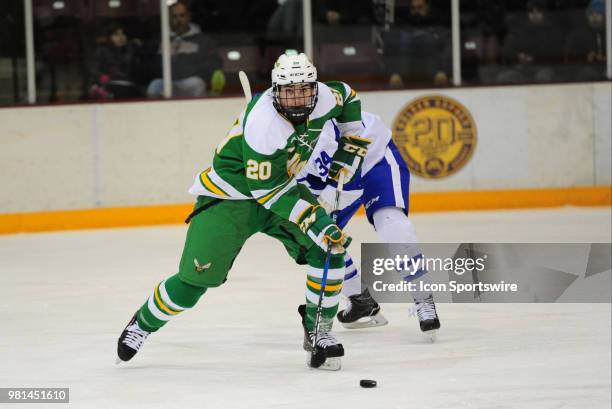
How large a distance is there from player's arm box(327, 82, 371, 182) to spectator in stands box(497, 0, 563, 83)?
407 centimetres

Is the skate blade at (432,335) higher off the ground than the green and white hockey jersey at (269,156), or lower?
lower

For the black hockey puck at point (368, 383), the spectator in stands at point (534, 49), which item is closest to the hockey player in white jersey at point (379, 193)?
the black hockey puck at point (368, 383)

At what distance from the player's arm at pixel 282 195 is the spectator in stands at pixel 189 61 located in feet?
13.9

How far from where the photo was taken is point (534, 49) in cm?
862

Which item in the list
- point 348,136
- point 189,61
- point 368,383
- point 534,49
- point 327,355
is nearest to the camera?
point 368,383

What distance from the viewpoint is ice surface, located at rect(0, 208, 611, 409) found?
Answer: 151 inches

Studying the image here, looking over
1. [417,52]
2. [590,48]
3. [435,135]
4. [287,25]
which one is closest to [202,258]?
[435,135]

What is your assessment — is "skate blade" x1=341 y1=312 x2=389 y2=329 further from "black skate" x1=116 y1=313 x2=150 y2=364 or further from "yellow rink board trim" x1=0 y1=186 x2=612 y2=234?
"yellow rink board trim" x1=0 y1=186 x2=612 y2=234

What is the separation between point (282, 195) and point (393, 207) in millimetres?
837

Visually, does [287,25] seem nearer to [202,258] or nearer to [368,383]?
[202,258]

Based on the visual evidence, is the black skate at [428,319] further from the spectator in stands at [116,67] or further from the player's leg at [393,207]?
the spectator in stands at [116,67]

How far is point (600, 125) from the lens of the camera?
8359 millimetres

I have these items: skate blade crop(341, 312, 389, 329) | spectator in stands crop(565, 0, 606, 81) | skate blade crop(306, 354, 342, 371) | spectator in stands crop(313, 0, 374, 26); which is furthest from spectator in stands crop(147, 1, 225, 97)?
skate blade crop(306, 354, 342, 371)

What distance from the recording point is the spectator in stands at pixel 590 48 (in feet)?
28.0
